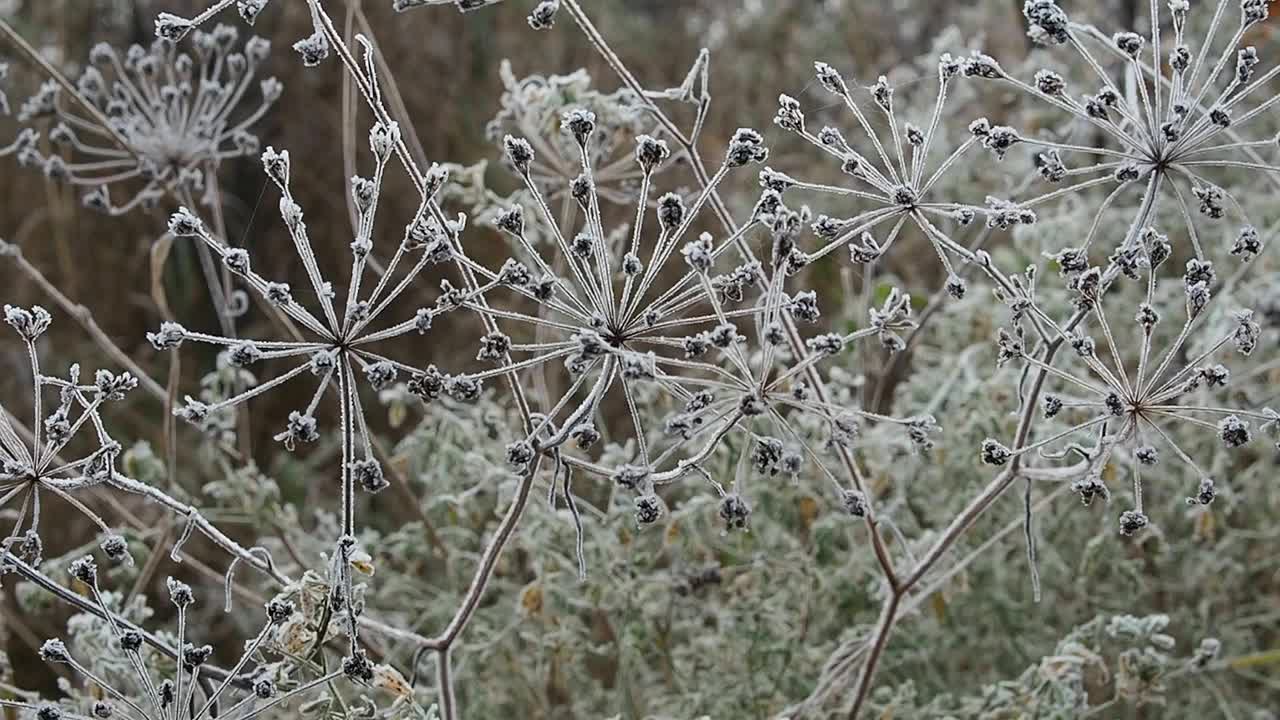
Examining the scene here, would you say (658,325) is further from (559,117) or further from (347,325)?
(559,117)

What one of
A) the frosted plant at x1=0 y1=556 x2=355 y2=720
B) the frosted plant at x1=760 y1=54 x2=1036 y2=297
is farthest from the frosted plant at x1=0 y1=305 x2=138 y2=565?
the frosted plant at x1=760 y1=54 x2=1036 y2=297

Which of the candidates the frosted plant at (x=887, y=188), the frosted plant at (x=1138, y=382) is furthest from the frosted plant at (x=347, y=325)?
the frosted plant at (x=1138, y=382)

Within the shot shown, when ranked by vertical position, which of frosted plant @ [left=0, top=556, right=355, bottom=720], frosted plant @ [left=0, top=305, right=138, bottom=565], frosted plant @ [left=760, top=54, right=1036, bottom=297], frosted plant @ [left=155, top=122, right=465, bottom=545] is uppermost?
frosted plant @ [left=760, top=54, right=1036, bottom=297]

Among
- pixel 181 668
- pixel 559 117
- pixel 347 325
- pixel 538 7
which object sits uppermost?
pixel 559 117

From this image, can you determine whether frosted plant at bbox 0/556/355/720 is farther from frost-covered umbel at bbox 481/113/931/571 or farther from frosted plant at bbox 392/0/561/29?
frosted plant at bbox 392/0/561/29

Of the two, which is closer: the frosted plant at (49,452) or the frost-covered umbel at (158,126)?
the frosted plant at (49,452)

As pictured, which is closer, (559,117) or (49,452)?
(49,452)

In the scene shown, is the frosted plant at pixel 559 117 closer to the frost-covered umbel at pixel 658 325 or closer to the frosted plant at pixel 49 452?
the frost-covered umbel at pixel 658 325

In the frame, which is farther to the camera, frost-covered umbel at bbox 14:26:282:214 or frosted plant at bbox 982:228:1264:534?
frost-covered umbel at bbox 14:26:282:214

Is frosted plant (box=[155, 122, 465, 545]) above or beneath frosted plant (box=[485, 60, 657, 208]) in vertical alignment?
beneath

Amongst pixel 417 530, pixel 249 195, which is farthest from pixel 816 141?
pixel 249 195

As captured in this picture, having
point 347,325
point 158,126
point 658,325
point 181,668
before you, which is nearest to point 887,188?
point 658,325
